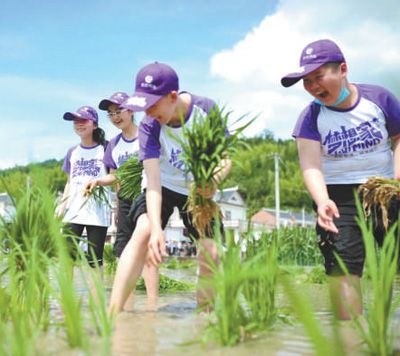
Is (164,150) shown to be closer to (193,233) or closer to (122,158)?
(193,233)

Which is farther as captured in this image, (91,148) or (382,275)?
(91,148)

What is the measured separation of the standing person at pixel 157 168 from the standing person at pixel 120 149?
129 cm

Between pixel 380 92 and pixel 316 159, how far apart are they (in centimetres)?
56

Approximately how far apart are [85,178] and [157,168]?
2390 mm

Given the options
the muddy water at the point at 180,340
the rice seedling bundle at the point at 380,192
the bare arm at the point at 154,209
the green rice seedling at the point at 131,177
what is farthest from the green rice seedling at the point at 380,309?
the green rice seedling at the point at 131,177

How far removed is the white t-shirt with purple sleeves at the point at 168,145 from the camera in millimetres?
3199

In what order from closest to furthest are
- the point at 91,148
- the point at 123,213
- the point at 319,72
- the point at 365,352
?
the point at 365,352
the point at 319,72
the point at 123,213
the point at 91,148

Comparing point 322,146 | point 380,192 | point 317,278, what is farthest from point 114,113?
point 317,278

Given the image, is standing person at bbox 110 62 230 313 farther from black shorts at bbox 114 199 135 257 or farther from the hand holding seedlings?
black shorts at bbox 114 199 135 257

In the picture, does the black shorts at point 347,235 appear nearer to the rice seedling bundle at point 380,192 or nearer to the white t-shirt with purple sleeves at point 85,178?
the rice seedling bundle at point 380,192

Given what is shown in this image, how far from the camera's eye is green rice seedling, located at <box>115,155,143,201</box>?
4.27 metres

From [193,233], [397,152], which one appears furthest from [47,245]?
[397,152]

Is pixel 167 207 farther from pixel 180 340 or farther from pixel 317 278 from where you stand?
pixel 317 278

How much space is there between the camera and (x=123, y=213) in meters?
4.86
